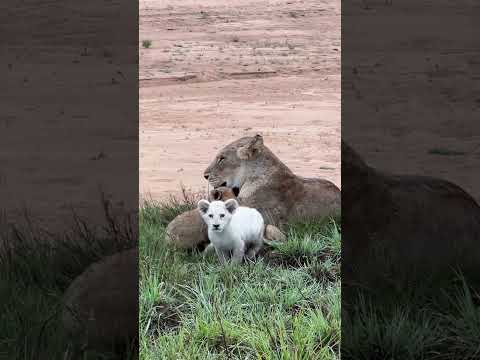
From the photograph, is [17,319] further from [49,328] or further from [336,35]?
[336,35]

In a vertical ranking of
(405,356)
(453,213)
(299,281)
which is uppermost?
(453,213)

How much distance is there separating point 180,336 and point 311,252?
0.83 metres

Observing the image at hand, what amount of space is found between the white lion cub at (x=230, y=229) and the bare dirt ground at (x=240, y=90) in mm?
425

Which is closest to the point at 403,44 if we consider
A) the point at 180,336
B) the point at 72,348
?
the point at 180,336

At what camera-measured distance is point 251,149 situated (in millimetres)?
3961

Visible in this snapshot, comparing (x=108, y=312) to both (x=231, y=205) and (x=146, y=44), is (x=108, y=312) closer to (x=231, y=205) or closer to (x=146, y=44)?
(x=231, y=205)

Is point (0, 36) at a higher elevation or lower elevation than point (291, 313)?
higher

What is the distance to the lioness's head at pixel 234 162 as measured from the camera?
3.96 m

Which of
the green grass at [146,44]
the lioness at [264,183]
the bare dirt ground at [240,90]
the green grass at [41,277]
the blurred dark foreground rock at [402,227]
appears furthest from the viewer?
the green grass at [146,44]

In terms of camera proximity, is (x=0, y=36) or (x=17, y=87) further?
(x=0, y=36)

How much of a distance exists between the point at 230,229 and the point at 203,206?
0.56 ft

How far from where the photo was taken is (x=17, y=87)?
3.77 m

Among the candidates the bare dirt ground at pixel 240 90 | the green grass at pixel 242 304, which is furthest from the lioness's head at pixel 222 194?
the green grass at pixel 242 304

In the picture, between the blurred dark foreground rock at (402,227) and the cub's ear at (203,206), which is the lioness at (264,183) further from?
the blurred dark foreground rock at (402,227)
